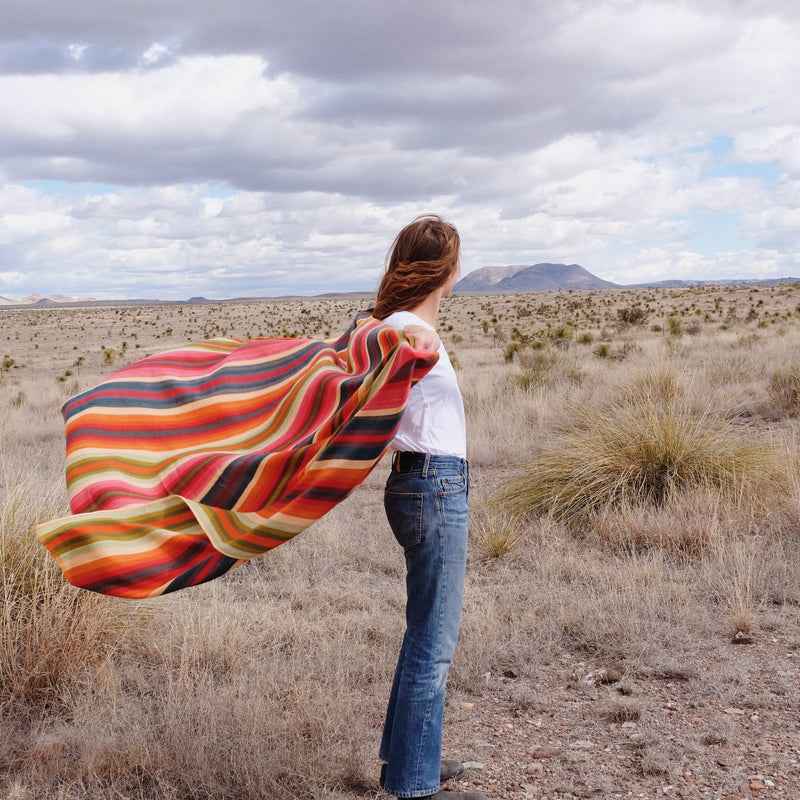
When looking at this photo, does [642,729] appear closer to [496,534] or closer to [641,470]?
[496,534]

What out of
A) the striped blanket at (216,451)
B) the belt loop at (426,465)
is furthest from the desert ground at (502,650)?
the belt loop at (426,465)

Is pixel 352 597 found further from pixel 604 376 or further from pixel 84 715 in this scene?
pixel 604 376

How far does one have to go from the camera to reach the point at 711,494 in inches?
263

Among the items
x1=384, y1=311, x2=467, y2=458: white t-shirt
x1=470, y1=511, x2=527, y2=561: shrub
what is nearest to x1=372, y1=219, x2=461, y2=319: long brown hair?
x1=384, y1=311, x2=467, y2=458: white t-shirt

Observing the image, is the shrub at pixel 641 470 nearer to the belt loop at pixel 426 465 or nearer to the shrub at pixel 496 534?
the shrub at pixel 496 534

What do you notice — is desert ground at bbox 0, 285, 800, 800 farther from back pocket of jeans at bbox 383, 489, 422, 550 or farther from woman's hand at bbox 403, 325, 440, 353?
woman's hand at bbox 403, 325, 440, 353

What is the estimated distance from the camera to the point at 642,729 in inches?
150

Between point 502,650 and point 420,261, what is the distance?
2.63 m

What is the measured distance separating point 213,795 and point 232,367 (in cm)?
183

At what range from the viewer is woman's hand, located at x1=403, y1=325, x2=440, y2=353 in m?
2.78

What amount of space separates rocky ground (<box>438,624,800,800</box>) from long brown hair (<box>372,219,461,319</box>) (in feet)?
7.03

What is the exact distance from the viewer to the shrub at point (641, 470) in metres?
6.92

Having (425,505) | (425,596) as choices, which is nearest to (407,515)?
(425,505)

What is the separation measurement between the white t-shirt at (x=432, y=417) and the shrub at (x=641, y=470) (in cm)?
415
